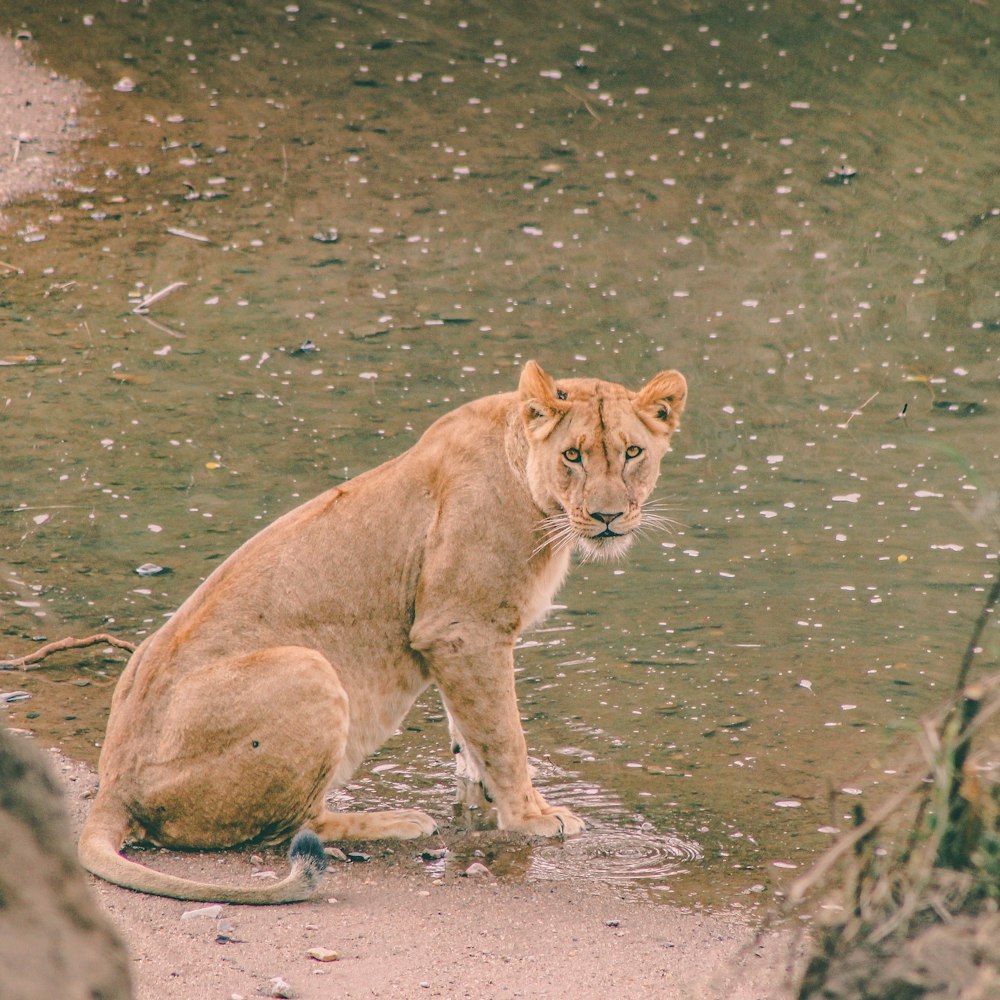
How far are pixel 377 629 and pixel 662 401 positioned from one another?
4.17 ft

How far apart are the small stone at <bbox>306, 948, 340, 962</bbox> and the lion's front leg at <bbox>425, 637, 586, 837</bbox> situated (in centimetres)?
101

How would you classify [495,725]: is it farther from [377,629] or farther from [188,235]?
[188,235]

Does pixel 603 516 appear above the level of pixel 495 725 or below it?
above

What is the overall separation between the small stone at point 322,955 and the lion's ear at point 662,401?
6.92 ft

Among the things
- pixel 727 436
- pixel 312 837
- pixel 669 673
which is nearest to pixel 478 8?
pixel 727 436

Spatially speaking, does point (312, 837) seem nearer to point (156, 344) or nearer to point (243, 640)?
point (243, 640)

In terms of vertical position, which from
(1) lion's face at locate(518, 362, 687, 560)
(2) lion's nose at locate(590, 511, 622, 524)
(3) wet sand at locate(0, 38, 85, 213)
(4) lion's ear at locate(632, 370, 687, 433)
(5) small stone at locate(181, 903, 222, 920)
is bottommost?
(5) small stone at locate(181, 903, 222, 920)

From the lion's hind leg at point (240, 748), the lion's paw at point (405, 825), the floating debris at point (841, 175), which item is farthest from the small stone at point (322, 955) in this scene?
the floating debris at point (841, 175)

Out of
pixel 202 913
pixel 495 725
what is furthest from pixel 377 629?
pixel 202 913

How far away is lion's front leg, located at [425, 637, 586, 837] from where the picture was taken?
214 inches

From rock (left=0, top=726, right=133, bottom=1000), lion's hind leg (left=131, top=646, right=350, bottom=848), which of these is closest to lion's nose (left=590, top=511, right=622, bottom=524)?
lion's hind leg (left=131, top=646, right=350, bottom=848)

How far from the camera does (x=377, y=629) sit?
552cm

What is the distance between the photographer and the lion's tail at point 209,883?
4.77 m

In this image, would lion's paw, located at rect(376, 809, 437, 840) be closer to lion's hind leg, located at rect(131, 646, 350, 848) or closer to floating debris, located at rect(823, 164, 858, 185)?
lion's hind leg, located at rect(131, 646, 350, 848)
